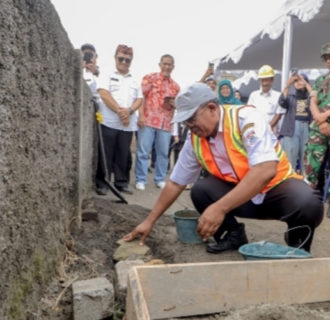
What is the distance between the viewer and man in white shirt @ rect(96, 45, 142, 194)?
5.50 meters

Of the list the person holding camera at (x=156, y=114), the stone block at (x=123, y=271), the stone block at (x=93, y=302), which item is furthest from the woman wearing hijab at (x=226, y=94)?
the stone block at (x=93, y=302)

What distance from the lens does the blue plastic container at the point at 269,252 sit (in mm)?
2586

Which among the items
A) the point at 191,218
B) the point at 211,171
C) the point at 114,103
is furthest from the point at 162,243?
the point at 114,103

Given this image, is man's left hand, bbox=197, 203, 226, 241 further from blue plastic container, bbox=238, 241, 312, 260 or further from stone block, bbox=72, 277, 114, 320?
stone block, bbox=72, 277, 114, 320

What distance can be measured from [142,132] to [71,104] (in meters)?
2.66

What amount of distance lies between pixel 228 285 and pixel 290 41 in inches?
254

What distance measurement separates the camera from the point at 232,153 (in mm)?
2953

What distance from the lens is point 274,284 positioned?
7.80ft

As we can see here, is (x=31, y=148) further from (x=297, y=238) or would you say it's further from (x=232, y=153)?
(x=297, y=238)

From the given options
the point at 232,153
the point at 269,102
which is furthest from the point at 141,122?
the point at 232,153

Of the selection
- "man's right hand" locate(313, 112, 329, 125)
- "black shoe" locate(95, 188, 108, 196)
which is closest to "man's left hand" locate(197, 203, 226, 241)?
"man's right hand" locate(313, 112, 329, 125)

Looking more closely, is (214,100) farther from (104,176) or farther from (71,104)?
(104,176)

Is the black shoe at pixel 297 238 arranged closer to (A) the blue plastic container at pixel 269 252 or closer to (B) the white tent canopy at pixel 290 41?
(A) the blue plastic container at pixel 269 252

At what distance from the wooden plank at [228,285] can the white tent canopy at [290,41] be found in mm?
5780
